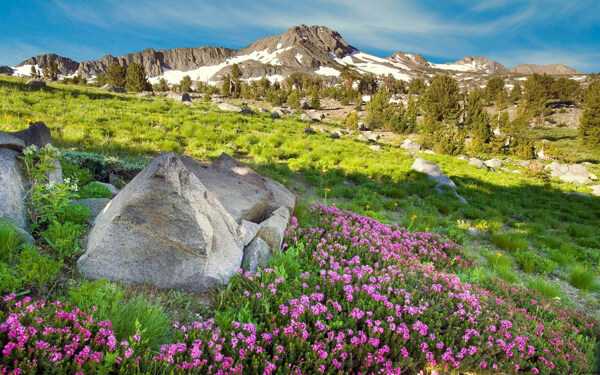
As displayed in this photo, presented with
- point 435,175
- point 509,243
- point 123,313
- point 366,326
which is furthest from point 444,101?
point 123,313

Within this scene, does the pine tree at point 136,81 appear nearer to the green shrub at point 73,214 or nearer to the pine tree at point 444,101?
the pine tree at point 444,101

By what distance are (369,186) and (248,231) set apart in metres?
7.79

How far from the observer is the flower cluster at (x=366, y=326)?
7.97 feet

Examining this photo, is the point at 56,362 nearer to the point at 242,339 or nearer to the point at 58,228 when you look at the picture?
the point at 242,339

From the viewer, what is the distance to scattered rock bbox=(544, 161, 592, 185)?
2116 centimetres

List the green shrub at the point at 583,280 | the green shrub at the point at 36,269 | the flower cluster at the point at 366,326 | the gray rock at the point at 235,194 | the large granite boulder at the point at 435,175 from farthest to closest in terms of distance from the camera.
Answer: the large granite boulder at the point at 435,175
the green shrub at the point at 583,280
the gray rock at the point at 235,194
the green shrub at the point at 36,269
the flower cluster at the point at 366,326

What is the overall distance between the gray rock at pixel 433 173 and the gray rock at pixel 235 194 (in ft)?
35.5

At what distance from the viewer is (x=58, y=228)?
3.29 m

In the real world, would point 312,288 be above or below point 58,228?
below

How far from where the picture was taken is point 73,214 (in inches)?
145

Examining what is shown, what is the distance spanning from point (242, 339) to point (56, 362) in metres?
1.25

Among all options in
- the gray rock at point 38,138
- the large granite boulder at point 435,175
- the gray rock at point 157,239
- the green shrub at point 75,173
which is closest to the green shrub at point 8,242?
the gray rock at point 157,239

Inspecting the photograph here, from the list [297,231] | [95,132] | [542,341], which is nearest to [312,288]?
[297,231]

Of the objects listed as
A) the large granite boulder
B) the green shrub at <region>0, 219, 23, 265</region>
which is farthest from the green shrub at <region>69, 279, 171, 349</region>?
the large granite boulder
